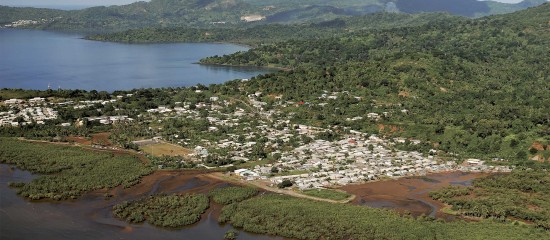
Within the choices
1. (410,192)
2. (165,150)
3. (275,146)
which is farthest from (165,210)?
(410,192)

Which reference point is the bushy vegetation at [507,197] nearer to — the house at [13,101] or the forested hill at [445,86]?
the forested hill at [445,86]

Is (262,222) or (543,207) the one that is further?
(543,207)

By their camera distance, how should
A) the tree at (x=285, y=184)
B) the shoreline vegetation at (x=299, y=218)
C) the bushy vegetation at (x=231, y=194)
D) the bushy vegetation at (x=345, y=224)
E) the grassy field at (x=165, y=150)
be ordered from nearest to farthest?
the bushy vegetation at (x=345, y=224), the shoreline vegetation at (x=299, y=218), the bushy vegetation at (x=231, y=194), the tree at (x=285, y=184), the grassy field at (x=165, y=150)

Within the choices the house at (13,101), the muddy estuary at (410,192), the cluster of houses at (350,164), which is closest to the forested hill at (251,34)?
the house at (13,101)

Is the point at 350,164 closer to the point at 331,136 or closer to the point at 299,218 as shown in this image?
the point at 331,136

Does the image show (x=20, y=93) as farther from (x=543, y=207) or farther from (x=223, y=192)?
(x=543, y=207)

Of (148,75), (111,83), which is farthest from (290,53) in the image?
(111,83)

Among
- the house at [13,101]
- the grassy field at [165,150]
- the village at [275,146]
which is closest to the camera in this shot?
the village at [275,146]
